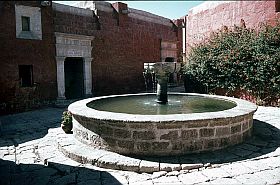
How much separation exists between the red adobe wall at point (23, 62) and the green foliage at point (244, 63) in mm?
5896

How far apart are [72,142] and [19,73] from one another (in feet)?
18.5

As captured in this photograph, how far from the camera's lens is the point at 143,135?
3.82 meters

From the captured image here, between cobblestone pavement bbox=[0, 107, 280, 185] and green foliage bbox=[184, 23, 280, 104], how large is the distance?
298 cm

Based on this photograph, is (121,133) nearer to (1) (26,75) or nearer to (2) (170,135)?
(2) (170,135)

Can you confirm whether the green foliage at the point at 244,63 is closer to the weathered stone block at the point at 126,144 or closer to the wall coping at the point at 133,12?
the wall coping at the point at 133,12

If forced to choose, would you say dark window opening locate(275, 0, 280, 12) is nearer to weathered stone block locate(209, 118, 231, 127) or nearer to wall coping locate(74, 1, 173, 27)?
wall coping locate(74, 1, 173, 27)

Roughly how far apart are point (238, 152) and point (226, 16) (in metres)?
8.56

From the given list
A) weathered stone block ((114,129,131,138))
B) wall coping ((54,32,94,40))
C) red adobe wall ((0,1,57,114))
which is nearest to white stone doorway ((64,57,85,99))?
wall coping ((54,32,94,40))

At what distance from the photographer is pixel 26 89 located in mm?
9070

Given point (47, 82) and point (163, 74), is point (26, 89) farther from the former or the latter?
point (163, 74)

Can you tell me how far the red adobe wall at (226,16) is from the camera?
921 centimetres

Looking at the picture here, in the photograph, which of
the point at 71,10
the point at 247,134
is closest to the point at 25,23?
the point at 71,10

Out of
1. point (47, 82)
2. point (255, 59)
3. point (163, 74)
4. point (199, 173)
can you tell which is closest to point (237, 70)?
point (255, 59)

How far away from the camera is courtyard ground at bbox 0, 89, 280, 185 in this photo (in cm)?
323
